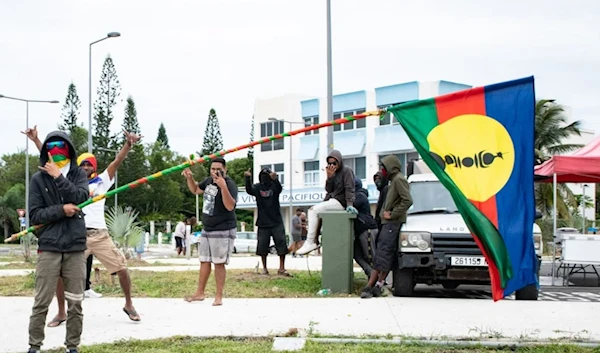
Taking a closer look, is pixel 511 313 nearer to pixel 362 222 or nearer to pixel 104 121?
pixel 362 222

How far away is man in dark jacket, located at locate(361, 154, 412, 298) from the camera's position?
416 inches

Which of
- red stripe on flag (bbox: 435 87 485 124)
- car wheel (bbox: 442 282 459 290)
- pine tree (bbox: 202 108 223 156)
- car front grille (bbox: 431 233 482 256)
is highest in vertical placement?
pine tree (bbox: 202 108 223 156)

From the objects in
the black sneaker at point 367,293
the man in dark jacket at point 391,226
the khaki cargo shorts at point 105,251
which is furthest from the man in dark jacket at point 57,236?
the man in dark jacket at point 391,226

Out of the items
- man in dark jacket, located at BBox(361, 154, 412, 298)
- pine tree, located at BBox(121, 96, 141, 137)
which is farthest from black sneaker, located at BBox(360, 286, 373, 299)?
pine tree, located at BBox(121, 96, 141, 137)

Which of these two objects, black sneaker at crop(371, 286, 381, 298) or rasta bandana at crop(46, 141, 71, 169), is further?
black sneaker at crop(371, 286, 381, 298)

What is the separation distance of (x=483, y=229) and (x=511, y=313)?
277cm

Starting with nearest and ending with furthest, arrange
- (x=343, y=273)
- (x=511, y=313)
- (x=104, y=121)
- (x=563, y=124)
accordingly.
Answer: (x=511, y=313) < (x=343, y=273) < (x=563, y=124) < (x=104, y=121)

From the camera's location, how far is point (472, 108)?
6789 millimetres

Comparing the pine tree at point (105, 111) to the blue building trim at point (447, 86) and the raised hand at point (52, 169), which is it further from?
the raised hand at point (52, 169)

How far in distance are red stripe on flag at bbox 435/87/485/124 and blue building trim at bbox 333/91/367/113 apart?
5409 cm

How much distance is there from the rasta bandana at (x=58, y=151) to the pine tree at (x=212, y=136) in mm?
81101

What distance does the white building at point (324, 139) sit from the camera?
58.0 meters

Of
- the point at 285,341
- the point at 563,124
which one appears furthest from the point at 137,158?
the point at 285,341

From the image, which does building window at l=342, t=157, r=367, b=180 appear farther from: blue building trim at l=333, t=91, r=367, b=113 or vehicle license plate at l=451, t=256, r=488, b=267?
vehicle license plate at l=451, t=256, r=488, b=267
